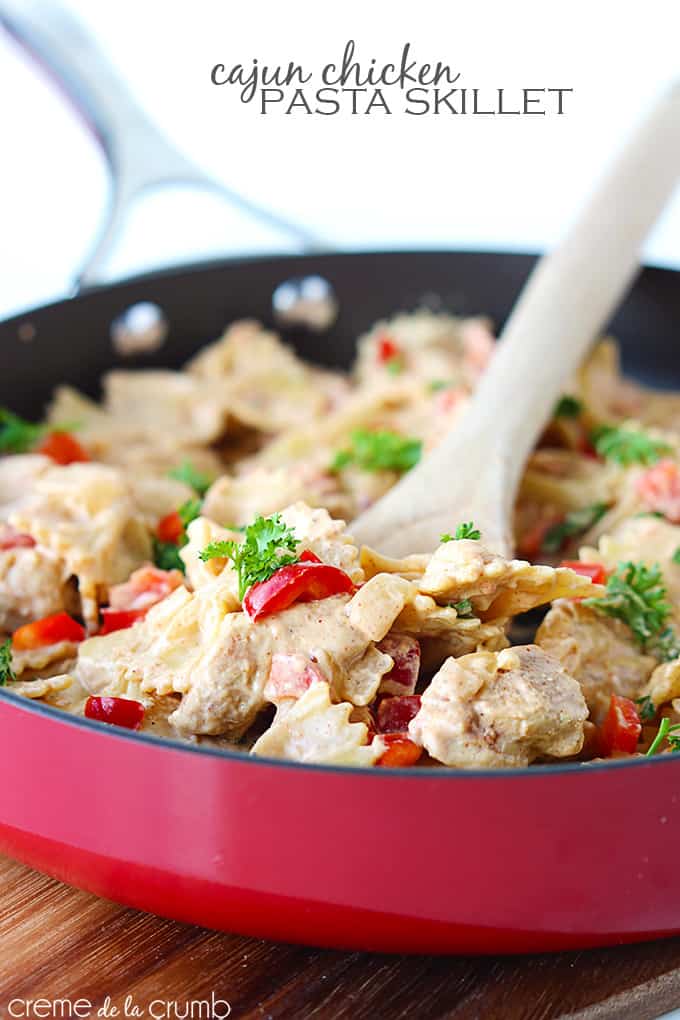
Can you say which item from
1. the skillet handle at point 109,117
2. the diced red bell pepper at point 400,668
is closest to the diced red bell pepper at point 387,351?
the skillet handle at point 109,117

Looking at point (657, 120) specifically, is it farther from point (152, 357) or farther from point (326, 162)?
point (326, 162)

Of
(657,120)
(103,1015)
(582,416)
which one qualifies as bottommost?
(103,1015)

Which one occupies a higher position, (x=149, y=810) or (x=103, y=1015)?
(x=149, y=810)

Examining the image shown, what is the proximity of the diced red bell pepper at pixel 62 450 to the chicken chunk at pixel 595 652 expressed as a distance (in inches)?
66.6

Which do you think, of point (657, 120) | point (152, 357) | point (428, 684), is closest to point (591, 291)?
point (657, 120)

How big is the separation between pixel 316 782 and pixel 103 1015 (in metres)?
0.69

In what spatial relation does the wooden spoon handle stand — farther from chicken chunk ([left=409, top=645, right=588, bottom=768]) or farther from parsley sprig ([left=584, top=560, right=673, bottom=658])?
chicken chunk ([left=409, top=645, right=588, bottom=768])

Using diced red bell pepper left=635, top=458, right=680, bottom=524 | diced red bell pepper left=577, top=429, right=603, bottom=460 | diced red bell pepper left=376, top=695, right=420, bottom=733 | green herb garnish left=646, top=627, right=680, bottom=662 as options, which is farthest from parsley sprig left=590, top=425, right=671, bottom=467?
diced red bell pepper left=376, top=695, right=420, bottom=733

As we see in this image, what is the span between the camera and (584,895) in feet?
7.43

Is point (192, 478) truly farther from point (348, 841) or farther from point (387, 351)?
point (348, 841)

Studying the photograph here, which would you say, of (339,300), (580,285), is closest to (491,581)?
(580,285)

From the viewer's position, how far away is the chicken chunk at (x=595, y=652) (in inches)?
109

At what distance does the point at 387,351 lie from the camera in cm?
454

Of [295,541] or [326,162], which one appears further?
[326,162]
